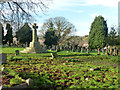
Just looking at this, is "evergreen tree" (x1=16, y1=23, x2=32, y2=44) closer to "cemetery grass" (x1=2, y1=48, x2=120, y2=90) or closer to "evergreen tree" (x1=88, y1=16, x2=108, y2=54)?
"evergreen tree" (x1=88, y1=16, x2=108, y2=54)

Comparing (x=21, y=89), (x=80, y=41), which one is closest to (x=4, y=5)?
(x=21, y=89)

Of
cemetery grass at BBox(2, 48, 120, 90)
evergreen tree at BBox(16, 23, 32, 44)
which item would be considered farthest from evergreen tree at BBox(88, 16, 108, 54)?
evergreen tree at BBox(16, 23, 32, 44)

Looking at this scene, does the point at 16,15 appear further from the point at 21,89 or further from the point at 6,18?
the point at 21,89

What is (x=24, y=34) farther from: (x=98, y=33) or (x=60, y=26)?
(x=98, y=33)

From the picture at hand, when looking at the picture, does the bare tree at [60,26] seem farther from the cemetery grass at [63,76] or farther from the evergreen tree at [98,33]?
the cemetery grass at [63,76]

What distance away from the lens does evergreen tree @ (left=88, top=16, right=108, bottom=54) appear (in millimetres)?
23297

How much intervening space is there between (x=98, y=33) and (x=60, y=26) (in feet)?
53.3

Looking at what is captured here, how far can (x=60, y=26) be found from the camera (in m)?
37.8

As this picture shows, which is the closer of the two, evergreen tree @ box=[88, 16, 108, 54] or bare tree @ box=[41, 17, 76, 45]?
evergreen tree @ box=[88, 16, 108, 54]

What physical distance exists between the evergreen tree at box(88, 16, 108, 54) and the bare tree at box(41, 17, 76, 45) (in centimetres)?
1402

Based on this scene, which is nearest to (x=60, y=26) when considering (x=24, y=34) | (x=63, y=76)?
(x=24, y=34)

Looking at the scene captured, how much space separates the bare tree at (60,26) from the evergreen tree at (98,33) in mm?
14021

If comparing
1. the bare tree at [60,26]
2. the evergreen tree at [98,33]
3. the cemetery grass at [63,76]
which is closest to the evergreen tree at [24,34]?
the bare tree at [60,26]

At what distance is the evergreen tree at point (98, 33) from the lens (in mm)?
23297
